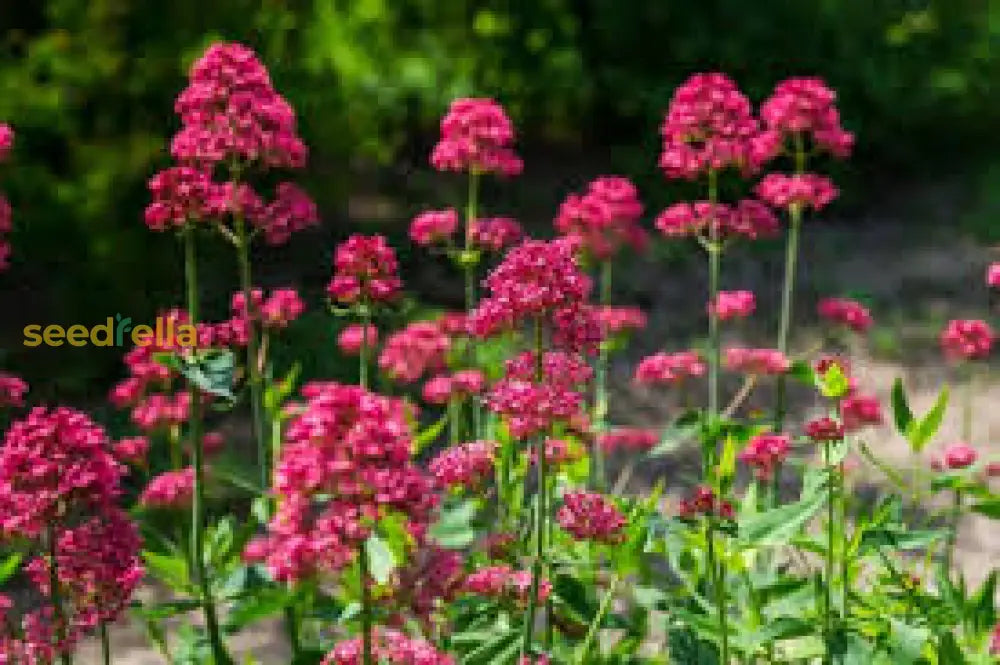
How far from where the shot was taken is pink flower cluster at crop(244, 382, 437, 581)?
2.20 m

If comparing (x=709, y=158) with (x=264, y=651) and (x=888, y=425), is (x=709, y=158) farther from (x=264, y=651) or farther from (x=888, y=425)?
(x=888, y=425)

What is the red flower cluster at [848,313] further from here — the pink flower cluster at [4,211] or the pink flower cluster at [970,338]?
the pink flower cluster at [4,211]

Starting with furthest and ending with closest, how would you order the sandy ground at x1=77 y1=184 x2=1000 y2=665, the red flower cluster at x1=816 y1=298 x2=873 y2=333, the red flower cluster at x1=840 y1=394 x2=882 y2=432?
the sandy ground at x1=77 y1=184 x2=1000 y2=665, the red flower cluster at x1=840 y1=394 x2=882 y2=432, the red flower cluster at x1=816 y1=298 x2=873 y2=333

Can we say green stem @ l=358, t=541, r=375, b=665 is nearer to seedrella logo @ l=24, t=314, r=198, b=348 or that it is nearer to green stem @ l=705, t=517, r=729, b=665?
green stem @ l=705, t=517, r=729, b=665

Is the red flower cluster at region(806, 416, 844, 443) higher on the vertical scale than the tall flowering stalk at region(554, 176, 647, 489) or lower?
lower

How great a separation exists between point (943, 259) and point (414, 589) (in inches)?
273

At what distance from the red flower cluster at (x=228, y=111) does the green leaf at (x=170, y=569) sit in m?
0.92

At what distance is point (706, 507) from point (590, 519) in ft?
1.08

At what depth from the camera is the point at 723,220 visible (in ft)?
13.0

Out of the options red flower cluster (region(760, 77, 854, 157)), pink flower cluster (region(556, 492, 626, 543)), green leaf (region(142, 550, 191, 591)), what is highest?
red flower cluster (region(760, 77, 854, 157))

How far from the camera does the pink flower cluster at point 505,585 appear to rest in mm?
3086

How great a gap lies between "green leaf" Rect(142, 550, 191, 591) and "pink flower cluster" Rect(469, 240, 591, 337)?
1.23 metres

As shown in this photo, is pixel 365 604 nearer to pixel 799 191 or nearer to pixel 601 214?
pixel 601 214

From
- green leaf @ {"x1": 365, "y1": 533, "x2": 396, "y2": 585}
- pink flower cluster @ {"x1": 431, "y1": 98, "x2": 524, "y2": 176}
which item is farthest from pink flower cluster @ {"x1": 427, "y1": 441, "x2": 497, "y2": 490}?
pink flower cluster @ {"x1": 431, "y1": 98, "x2": 524, "y2": 176}
